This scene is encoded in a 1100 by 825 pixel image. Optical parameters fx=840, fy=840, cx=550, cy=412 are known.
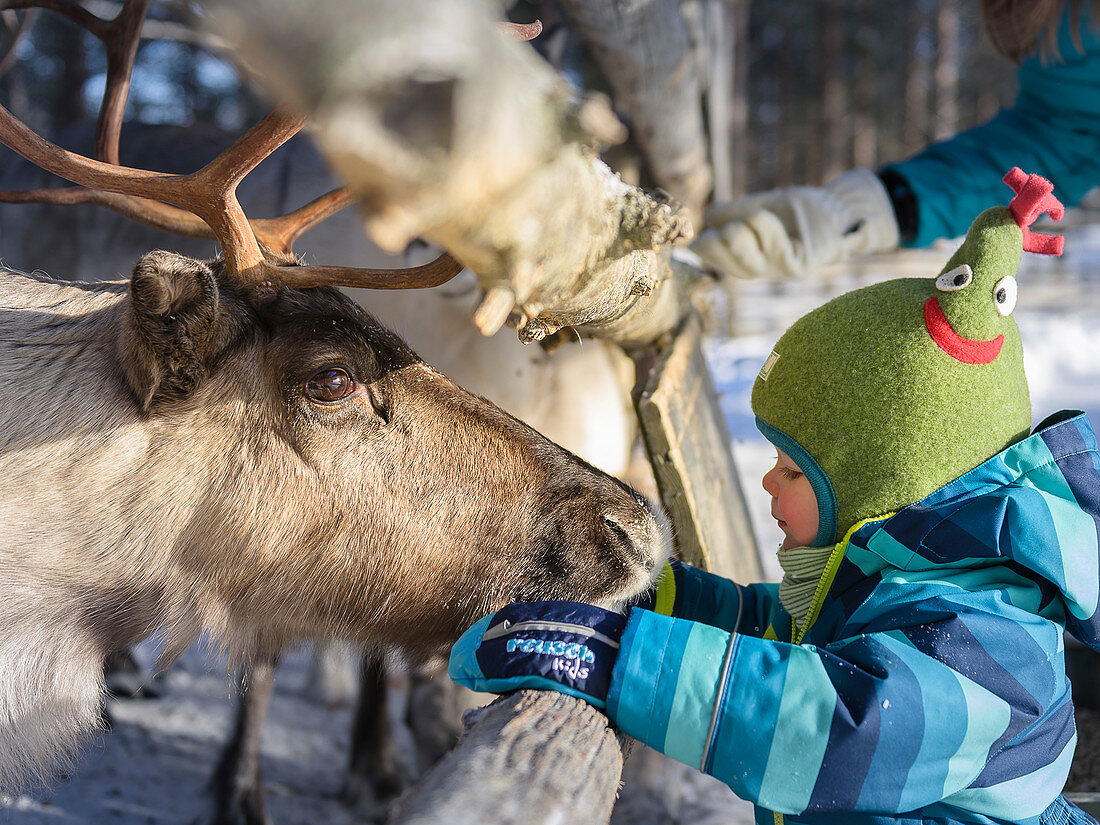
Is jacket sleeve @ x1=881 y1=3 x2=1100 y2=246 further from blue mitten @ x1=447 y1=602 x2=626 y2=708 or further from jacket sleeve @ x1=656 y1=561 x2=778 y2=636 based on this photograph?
blue mitten @ x1=447 y1=602 x2=626 y2=708

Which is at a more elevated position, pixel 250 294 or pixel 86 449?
pixel 250 294

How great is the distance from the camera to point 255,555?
200 cm

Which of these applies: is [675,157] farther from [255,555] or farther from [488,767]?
[488,767]

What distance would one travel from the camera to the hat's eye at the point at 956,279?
5.66 ft

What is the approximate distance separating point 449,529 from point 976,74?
25.8m

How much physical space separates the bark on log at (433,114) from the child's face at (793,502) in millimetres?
1056

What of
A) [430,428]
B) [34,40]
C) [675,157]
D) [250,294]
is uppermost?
[34,40]

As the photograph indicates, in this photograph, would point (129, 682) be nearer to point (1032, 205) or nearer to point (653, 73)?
point (653, 73)

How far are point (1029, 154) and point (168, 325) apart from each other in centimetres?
351

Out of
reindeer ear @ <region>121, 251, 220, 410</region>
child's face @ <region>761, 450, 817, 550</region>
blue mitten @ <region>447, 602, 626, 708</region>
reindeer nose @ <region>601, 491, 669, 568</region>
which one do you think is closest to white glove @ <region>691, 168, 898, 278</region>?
child's face @ <region>761, 450, 817, 550</region>

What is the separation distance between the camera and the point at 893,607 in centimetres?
167

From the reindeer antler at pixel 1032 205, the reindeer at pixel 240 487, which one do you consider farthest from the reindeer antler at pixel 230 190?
the reindeer antler at pixel 1032 205

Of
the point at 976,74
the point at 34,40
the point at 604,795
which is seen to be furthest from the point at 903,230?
the point at 976,74

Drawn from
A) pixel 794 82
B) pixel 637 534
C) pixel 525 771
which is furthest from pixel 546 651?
pixel 794 82
